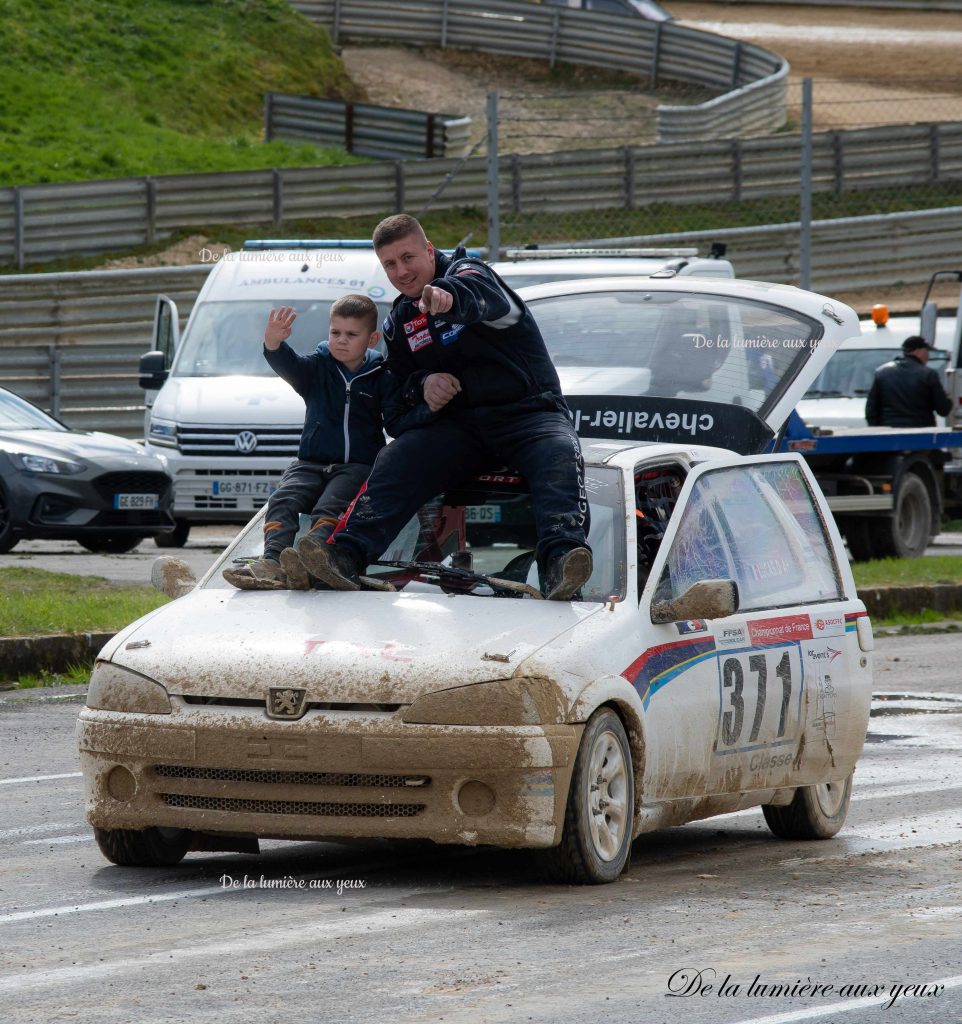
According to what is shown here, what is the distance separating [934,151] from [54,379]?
1483 centimetres

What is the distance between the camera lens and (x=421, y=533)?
25.5ft

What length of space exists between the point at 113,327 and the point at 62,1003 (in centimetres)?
2650

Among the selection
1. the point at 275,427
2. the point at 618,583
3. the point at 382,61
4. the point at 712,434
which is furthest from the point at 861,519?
the point at 382,61

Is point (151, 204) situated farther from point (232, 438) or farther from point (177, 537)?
point (232, 438)

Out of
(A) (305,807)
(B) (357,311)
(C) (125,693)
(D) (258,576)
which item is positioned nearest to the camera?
(A) (305,807)

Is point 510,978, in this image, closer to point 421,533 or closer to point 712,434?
point 421,533

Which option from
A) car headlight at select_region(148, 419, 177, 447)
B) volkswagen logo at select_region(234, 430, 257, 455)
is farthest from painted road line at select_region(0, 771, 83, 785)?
car headlight at select_region(148, 419, 177, 447)

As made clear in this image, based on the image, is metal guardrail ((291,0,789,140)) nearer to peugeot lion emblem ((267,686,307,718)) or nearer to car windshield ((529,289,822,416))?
car windshield ((529,289,822,416))

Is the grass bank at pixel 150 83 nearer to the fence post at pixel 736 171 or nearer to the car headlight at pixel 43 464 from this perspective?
the fence post at pixel 736 171

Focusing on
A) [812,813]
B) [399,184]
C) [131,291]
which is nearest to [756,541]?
[812,813]

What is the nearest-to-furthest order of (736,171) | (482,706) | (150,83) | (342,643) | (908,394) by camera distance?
(482,706) → (342,643) → (908,394) → (736,171) → (150,83)

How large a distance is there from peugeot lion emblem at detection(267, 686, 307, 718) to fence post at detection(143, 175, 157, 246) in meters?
27.3

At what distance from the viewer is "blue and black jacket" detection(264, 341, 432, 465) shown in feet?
27.1

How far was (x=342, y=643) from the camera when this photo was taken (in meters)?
6.89
